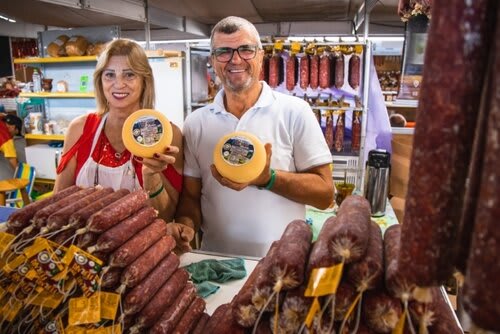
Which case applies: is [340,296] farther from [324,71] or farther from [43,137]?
[43,137]

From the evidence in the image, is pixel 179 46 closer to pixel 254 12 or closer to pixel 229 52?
pixel 254 12

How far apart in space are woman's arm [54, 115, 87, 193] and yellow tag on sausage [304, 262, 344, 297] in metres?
1.84

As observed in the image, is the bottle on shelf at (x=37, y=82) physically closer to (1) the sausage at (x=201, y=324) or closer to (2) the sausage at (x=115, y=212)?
(2) the sausage at (x=115, y=212)

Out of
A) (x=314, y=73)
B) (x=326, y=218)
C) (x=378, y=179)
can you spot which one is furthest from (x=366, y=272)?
(x=314, y=73)

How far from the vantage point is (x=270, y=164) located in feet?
7.78

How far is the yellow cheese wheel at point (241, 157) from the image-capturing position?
6.11 feet

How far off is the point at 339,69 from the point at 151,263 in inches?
158

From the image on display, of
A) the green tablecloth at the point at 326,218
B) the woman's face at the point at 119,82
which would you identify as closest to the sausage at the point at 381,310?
the woman's face at the point at 119,82

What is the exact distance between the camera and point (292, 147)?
8.21 feet

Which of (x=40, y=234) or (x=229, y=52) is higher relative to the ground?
(x=229, y=52)

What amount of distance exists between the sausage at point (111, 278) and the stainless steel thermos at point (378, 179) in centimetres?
323

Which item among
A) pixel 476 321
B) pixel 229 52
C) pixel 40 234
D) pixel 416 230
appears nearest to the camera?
pixel 476 321

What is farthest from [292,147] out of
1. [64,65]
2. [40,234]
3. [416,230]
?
[64,65]

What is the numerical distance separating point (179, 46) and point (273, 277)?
12.8m
